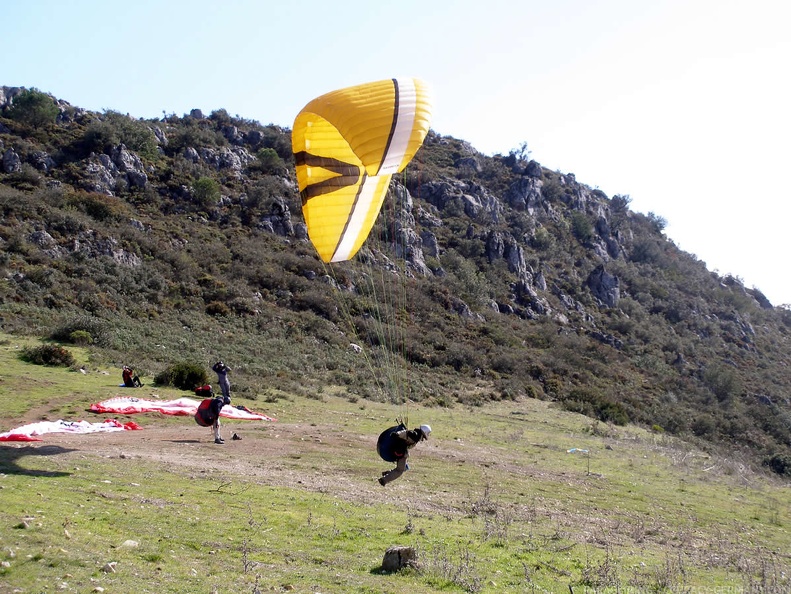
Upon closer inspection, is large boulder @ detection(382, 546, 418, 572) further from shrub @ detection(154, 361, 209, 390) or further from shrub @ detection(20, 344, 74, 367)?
shrub @ detection(20, 344, 74, 367)

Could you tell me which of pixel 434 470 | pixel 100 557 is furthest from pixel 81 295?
pixel 100 557

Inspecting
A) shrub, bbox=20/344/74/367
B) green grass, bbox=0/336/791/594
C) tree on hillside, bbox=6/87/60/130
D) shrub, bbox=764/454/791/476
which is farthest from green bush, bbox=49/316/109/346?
tree on hillside, bbox=6/87/60/130

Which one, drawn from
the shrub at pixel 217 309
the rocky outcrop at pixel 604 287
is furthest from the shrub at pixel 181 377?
the rocky outcrop at pixel 604 287

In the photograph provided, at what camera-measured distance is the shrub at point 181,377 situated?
20.5 m

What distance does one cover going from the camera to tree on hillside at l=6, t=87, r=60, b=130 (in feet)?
179

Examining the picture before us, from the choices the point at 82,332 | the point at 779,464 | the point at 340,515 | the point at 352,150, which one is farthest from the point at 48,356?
the point at 779,464

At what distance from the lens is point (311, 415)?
19.8 m

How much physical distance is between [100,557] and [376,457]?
8.71 meters

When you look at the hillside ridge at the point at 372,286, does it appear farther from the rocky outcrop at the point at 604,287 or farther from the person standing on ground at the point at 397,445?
the person standing on ground at the point at 397,445

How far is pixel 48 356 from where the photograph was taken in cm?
2102

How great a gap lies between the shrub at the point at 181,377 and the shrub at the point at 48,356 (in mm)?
3201

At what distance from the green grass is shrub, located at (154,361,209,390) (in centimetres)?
107

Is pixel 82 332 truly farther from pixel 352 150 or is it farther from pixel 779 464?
pixel 779 464

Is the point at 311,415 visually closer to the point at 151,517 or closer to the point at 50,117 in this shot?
the point at 151,517
